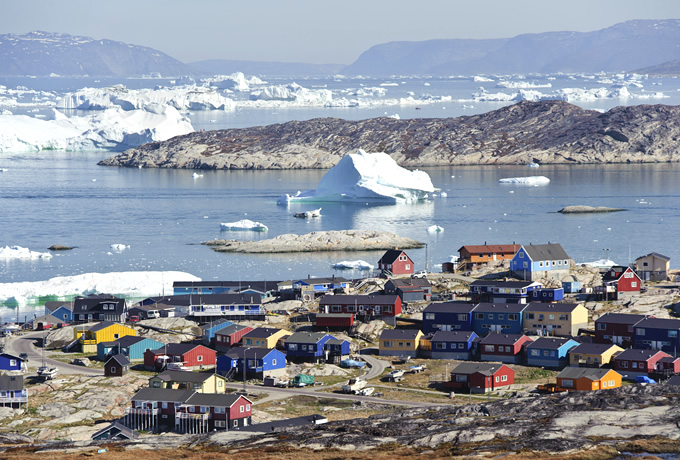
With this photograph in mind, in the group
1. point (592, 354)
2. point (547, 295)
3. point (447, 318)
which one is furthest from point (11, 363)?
point (547, 295)

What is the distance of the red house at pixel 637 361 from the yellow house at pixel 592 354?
0.30 meters

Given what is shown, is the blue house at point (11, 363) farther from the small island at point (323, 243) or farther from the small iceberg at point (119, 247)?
the small island at point (323, 243)

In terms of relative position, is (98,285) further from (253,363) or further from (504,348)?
(504,348)

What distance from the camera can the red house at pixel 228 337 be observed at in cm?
2834

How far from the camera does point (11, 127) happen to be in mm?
105750

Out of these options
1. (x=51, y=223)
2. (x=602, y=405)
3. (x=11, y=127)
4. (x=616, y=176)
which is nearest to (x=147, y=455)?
(x=602, y=405)

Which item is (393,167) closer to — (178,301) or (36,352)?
(178,301)

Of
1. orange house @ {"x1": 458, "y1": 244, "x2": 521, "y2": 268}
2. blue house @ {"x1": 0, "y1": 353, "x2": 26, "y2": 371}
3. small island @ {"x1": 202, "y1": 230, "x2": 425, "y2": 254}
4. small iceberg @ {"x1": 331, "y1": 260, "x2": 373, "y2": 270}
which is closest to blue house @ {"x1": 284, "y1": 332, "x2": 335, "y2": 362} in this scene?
blue house @ {"x1": 0, "y1": 353, "x2": 26, "y2": 371}

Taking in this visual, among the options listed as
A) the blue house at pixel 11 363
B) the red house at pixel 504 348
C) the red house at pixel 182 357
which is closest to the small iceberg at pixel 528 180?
the red house at pixel 504 348

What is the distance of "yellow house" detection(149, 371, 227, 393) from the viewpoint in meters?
23.9

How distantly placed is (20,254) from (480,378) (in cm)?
2693

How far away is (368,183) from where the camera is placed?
208 ft

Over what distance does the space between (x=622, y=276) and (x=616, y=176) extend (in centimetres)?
4920

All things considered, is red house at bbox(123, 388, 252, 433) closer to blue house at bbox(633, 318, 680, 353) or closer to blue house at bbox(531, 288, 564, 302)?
blue house at bbox(633, 318, 680, 353)
